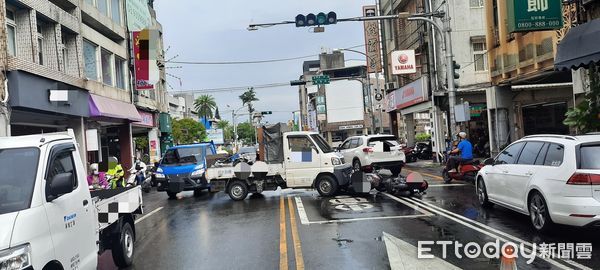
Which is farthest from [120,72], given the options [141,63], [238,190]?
[238,190]

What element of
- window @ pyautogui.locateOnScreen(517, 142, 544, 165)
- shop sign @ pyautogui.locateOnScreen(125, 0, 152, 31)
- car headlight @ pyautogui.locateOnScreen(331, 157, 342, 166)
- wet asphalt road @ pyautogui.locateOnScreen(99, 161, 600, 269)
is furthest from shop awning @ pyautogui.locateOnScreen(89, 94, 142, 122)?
window @ pyautogui.locateOnScreen(517, 142, 544, 165)

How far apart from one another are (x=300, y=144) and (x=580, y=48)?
7.43 m

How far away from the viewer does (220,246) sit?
28.4 ft

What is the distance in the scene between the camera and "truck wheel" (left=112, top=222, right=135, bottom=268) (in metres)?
7.33

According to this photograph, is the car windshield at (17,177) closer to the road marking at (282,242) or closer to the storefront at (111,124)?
the road marking at (282,242)

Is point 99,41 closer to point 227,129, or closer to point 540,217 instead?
point 540,217

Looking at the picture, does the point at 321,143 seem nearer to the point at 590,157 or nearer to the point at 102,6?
the point at 590,157

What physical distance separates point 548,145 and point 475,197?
4705mm

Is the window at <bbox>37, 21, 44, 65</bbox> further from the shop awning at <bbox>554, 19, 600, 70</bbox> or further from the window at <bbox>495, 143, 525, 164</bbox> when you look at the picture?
the shop awning at <bbox>554, 19, 600, 70</bbox>

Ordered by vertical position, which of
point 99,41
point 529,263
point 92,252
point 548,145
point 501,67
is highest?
point 99,41

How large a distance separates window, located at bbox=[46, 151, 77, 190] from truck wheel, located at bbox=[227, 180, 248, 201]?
9.36m

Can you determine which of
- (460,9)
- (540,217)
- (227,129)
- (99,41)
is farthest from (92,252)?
(227,129)

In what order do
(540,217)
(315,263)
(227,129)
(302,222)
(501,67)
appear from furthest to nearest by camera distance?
(227,129) < (501,67) < (302,222) < (540,217) < (315,263)

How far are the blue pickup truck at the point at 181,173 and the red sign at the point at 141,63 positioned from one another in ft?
35.5
